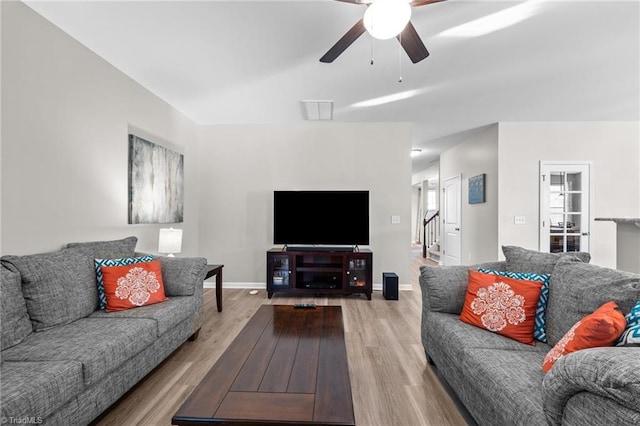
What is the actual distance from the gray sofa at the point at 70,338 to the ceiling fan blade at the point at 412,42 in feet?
8.13

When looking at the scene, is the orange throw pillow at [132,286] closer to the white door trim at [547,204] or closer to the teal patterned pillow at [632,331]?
the teal patterned pillow at [632,331]

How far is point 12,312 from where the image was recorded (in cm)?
→ 165

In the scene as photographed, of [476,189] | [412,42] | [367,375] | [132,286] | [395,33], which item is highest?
[412,42]

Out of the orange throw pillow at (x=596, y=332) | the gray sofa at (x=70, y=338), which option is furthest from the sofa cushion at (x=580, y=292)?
the gray sofa at (x=70, y=338)

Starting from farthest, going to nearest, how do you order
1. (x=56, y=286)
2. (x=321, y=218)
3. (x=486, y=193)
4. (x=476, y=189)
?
(x=476, y=189), (x=486, y=193), (x=321, y=218), (x=56, y=286)

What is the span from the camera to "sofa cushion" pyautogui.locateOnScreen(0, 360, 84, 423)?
1173 millimetres

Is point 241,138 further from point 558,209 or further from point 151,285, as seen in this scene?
point 558,209

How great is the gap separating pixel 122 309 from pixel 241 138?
3.05m

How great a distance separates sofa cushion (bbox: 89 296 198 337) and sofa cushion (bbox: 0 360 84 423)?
653 millimetres

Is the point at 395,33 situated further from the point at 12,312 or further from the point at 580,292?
the point at 12,312

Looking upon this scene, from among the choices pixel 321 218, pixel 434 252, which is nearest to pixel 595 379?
pixel 321 218

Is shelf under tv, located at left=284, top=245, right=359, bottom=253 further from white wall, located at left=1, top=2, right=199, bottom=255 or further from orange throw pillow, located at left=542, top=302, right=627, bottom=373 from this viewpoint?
orange throw pillow, located at left=542, top=302, right=627, bottom=373

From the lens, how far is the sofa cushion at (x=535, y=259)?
6.36ft

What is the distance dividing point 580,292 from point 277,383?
1587 mm
